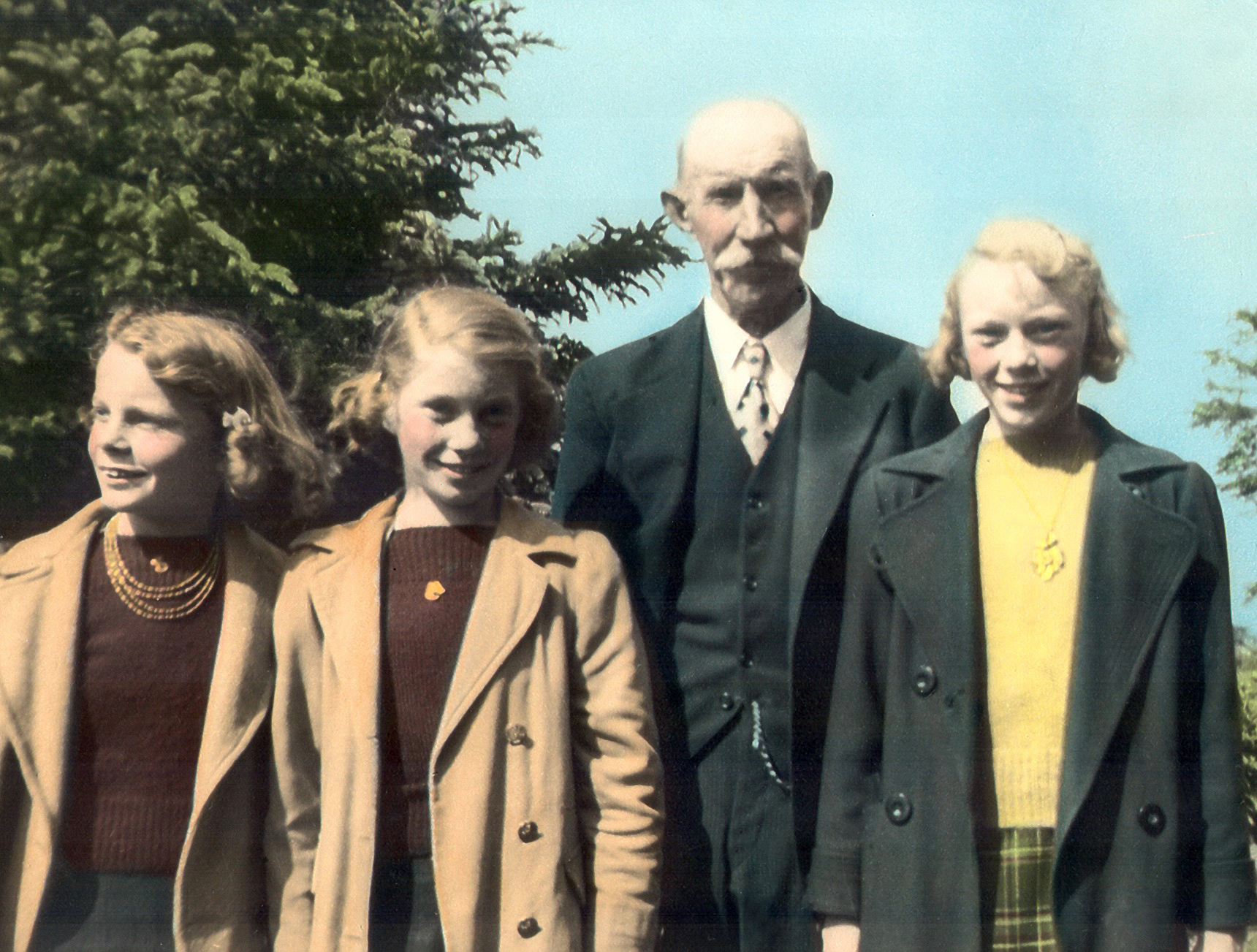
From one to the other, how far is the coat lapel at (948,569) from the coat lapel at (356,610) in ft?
3.42

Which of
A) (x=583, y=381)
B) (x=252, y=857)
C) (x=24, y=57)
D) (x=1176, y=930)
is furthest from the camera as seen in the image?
(x=24, y=57)

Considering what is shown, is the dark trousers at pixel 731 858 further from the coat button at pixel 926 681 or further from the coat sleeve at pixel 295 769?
the coat sleeve at pixel 295 769

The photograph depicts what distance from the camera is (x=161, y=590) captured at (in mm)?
3127

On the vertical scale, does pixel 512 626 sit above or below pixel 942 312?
below

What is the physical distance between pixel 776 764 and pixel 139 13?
106 inches

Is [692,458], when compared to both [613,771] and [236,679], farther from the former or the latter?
[236,679]

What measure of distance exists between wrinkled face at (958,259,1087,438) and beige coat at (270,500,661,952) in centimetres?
90

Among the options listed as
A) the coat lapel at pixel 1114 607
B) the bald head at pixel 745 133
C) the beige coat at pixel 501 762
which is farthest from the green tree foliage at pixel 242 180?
the coat lapel at pixel 1114 607

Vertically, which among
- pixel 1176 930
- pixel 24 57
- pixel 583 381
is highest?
pixel 24 57

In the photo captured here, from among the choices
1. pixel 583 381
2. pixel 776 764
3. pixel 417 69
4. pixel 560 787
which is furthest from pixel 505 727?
pixel 417 69

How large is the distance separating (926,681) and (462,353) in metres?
1.15

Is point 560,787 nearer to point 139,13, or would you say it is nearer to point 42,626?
point 42,626

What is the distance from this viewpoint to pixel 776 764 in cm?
311

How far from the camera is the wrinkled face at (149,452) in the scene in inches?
123
